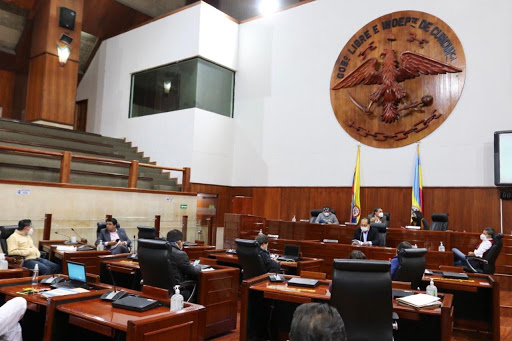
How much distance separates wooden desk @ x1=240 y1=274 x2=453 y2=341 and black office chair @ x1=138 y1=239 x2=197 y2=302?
0.71 meters

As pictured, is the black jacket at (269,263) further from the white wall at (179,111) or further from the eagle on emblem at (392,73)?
the white wall at (179,111)

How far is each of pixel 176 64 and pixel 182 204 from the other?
4.21m

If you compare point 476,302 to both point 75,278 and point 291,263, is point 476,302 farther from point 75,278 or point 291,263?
point 75,278

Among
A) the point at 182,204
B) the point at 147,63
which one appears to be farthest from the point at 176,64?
the point at 182,204

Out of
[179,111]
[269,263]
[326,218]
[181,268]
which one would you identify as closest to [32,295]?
[181,268]

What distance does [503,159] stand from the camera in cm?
836

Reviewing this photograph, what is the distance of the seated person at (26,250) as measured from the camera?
580 centimetres

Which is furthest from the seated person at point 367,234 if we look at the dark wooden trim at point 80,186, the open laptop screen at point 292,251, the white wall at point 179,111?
the white wall at point 179,111

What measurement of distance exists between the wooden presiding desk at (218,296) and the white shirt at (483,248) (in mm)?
4250

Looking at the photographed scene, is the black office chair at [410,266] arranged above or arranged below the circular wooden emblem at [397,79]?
below

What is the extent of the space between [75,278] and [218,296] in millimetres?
1610

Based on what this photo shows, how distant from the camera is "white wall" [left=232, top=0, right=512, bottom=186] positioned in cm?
897

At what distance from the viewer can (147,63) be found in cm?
1323

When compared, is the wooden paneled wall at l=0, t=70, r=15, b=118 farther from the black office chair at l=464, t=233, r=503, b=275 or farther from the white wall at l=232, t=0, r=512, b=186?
the black office chair at l=464, t=233, r=503, b=275
